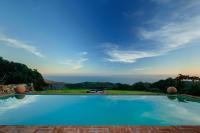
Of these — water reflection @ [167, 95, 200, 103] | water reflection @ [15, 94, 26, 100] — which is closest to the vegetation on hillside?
water reflection @ [167, 95, 200, 103]

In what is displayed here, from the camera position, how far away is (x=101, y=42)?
21438 millimetres

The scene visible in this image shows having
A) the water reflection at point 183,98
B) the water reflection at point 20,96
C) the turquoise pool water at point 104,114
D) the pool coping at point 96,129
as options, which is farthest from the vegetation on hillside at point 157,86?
Answer: the pool coping at point 96,129

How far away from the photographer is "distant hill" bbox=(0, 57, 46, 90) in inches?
762

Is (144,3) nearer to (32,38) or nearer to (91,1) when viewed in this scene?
(91,1)

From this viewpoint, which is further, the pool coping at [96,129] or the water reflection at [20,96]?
the water reflection at [20,96]

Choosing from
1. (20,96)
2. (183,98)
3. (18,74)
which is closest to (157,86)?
(183,98)

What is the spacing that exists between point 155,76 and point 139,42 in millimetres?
4616

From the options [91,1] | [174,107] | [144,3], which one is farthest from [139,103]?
[91,1]

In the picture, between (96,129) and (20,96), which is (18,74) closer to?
(20,96)

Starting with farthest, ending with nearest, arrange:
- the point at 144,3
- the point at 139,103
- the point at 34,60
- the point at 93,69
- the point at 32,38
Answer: the point at 93,69
the point at 34,60
the point at 32,38
the point at 144,3
the point at 139,103

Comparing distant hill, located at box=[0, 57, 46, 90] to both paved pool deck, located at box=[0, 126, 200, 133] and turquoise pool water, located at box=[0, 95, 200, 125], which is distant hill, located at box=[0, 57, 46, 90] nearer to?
turquoise pool water, located at box=[0, 95, 200, 125]

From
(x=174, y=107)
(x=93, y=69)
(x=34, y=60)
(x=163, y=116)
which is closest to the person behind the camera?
(x=163, y=116)

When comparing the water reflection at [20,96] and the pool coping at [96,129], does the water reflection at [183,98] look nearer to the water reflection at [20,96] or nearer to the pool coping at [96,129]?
the pool coping at [96,129]

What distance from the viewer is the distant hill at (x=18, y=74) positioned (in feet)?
63.5
